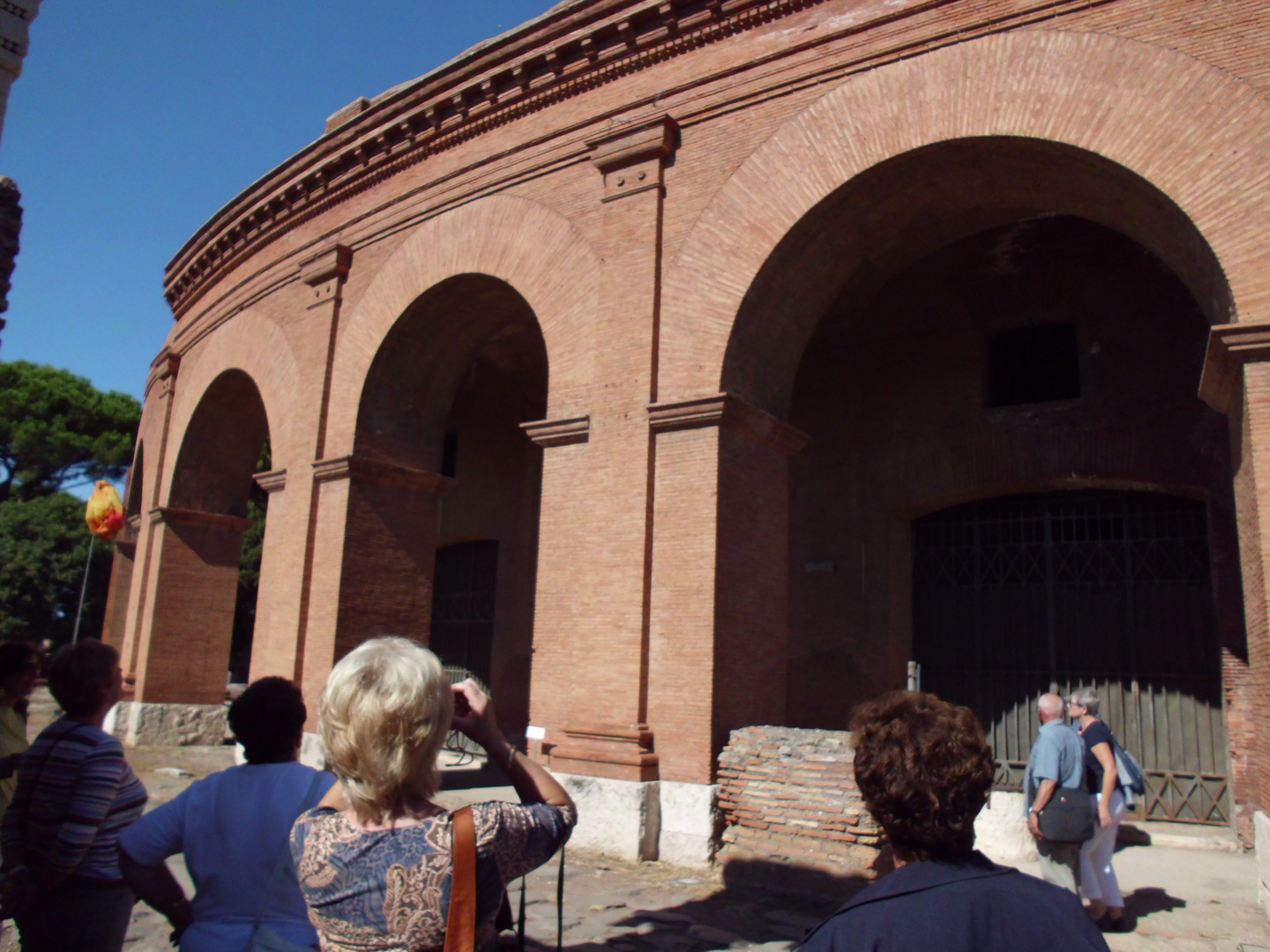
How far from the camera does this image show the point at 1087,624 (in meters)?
9.49

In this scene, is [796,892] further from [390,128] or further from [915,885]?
[390,128]

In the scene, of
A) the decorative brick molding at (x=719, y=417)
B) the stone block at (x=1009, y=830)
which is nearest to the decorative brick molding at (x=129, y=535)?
the decorative brick molding at (x=719, y=417)

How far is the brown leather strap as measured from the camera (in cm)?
171

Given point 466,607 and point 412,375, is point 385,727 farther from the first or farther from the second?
point 466,607

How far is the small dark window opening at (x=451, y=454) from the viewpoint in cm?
1512

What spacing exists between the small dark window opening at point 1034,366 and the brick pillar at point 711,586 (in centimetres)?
352

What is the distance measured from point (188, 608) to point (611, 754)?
9647 mm

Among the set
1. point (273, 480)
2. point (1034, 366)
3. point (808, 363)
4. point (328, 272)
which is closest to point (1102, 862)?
point (1034, 366)

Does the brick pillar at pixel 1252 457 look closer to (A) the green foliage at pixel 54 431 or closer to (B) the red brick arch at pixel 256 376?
(B) the red brick arch at pixel 256 376

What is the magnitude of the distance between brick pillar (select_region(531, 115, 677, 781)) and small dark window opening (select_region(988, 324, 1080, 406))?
4350 mm

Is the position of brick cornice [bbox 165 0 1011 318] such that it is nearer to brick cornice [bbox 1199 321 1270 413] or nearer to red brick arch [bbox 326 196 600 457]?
red brick arch [bbox 326 196 600 457]

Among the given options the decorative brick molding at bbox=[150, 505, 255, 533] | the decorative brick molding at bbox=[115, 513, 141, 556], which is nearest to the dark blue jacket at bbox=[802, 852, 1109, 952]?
the decorative brick molding at bbox=[150, 505, 255, 533]

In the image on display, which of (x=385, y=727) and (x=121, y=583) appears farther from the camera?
(x=121, y=583)

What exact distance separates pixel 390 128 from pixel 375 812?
11.0 meters
